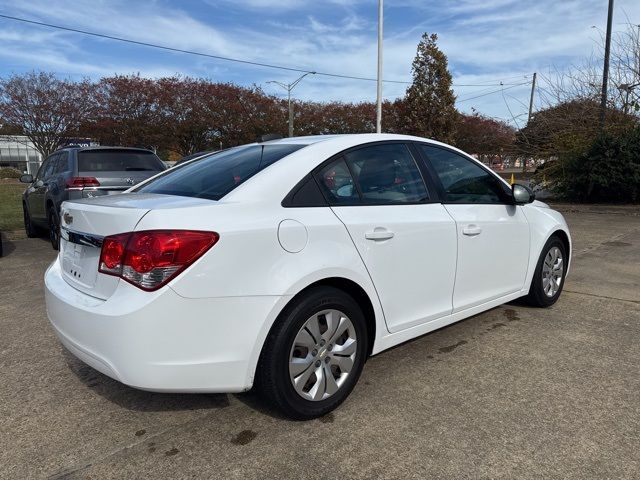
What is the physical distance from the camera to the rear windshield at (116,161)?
723 centimetres

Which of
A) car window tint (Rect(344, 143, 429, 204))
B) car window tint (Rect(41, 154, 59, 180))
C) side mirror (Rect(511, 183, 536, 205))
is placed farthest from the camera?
car window tint (Rect(41, 154, 59, 180))

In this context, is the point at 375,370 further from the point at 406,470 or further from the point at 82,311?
the point at 82,311

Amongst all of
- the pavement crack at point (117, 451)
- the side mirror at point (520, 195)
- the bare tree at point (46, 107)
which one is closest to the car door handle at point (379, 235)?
the pavement crack at point (117, 451)

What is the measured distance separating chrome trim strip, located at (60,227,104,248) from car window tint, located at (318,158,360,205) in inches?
46.7

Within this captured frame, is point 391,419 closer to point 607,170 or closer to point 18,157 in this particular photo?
point 607,170

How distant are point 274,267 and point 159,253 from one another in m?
0.53

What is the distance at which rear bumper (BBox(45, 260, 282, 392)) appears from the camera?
7.38 feet

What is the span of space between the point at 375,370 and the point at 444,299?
2.16ft

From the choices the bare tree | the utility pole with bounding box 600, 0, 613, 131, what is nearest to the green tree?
the utility pole with bounding box 600, 0, 613, 131

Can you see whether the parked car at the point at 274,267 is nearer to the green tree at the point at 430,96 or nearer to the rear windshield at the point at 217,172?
the rear windshield at the point at 217,172

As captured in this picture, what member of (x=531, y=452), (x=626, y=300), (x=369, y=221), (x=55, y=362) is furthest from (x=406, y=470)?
(x=626, y=300)

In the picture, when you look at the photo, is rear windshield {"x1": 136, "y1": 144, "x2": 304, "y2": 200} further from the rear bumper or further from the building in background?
the building in background

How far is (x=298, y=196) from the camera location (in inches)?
106

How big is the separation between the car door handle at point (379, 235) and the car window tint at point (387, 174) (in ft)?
0.66
